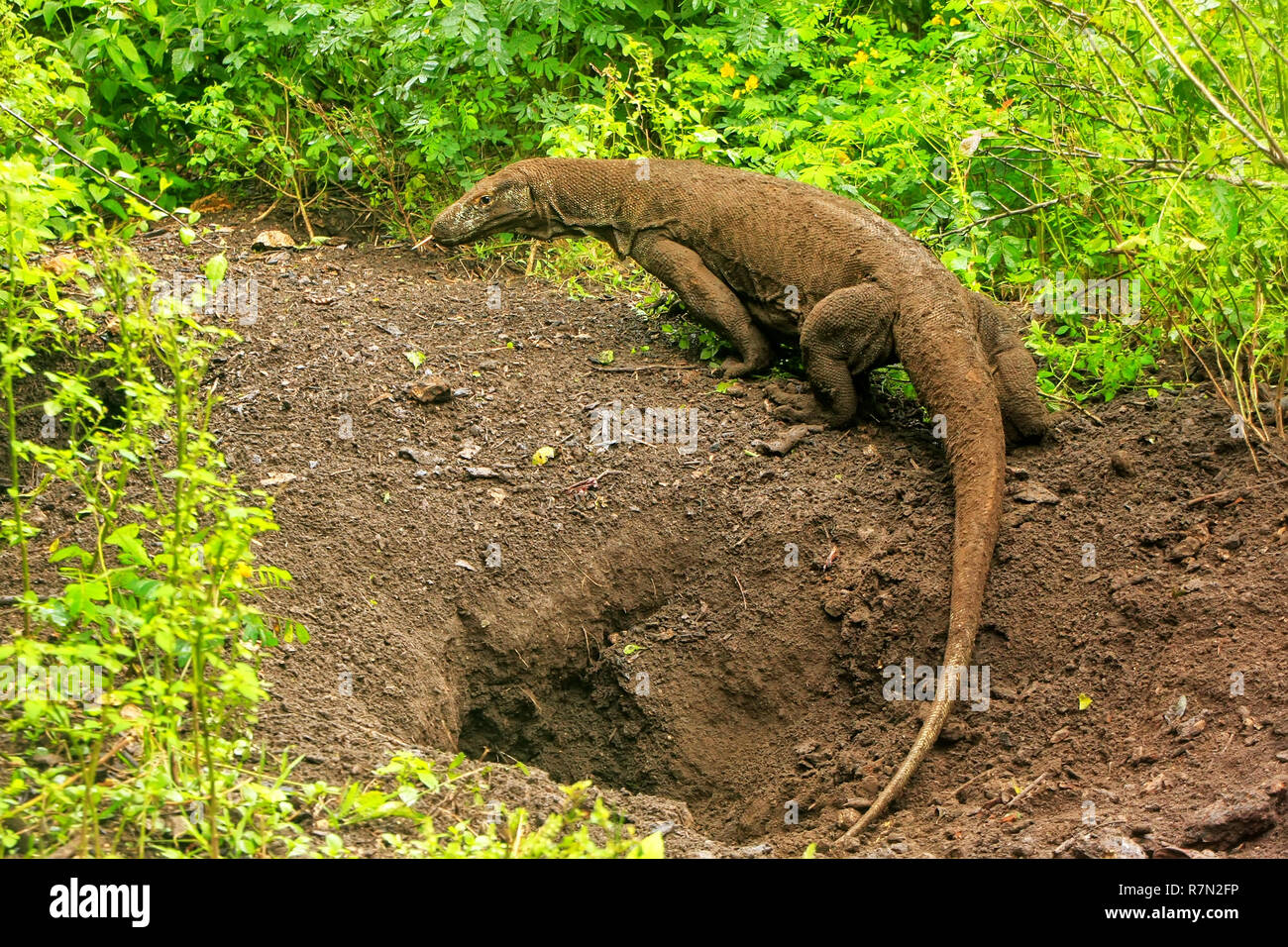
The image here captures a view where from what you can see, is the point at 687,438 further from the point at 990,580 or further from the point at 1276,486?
the point at 1276,486

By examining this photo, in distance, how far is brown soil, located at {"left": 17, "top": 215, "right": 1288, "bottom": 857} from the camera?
11.8 feet

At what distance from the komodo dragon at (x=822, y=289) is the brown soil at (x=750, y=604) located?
0.19 metres

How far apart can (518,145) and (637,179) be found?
174 cm

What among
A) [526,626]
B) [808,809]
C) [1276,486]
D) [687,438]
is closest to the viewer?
[808,809]

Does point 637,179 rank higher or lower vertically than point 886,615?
higher

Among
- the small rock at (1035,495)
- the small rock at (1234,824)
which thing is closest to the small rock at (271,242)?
the small rock at (1035,495)

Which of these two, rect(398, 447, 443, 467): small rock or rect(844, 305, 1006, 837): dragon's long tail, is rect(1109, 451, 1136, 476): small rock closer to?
rect(844, 305, 1006, 837): dragon's long tail

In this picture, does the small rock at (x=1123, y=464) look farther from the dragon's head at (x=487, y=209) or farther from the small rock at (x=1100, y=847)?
the dragon's head at (x=487, y=209)

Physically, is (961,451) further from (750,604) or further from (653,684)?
(653,684)

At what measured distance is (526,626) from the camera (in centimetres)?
467

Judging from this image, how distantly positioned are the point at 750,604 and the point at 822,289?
5.30 ft
